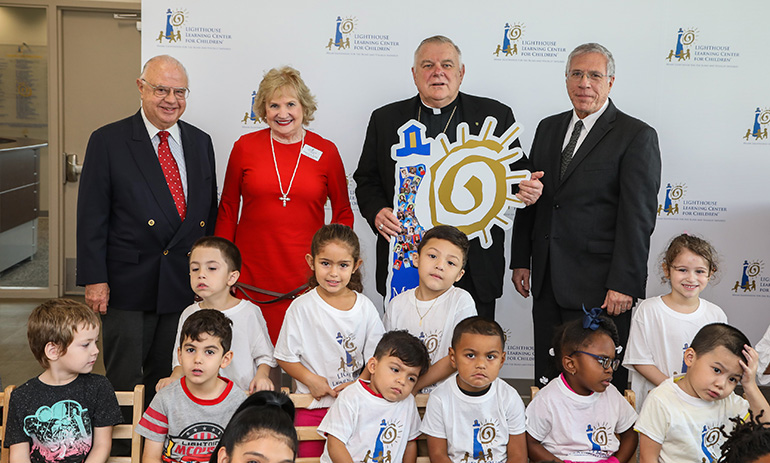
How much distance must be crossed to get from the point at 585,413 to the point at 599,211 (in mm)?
954

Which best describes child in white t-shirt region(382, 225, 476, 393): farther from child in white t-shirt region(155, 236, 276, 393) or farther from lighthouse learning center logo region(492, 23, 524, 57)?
lighthouse learning center logo region(492, 23, 524, 57)

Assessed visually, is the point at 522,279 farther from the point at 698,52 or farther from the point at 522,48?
the point at 698,52

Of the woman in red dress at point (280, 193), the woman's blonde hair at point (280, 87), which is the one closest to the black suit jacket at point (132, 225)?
the woman in red dress at point (280, 193)

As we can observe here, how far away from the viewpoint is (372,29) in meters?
4.41

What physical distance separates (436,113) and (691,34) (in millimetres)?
2108

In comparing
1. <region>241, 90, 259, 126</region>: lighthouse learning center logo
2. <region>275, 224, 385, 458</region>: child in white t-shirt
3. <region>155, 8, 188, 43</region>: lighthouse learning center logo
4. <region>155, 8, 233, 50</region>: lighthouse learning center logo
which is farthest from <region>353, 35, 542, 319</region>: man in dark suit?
<region>155, 8, 188, 43</region>: lighthouse learning center logo

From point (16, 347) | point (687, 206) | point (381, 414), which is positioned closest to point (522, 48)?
point (687, 206)

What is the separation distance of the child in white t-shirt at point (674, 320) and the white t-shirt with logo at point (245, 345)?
1.48 meters

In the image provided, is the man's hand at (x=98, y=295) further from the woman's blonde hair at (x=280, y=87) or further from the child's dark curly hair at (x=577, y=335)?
the child's dark curly hair at (x=577, y=335)

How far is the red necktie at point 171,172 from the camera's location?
320 cm

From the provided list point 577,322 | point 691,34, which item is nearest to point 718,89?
point 691,34

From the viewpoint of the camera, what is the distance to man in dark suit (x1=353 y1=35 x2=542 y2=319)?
3158mm

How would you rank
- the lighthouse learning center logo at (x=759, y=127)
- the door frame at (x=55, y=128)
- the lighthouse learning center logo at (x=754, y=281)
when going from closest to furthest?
the lighthouse learning center logo at (x=759, y=127) < the lighthouse learning center logo at (x=754, y=281) < the door frame at (x=55, y=128)

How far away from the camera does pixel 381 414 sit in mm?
2492
